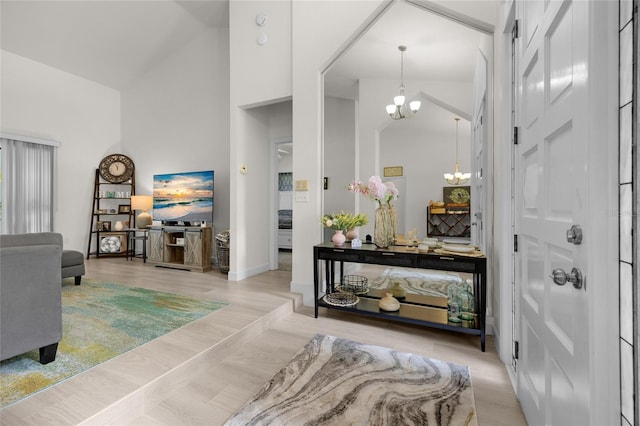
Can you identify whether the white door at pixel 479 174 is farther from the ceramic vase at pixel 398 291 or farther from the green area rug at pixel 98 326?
the green area rug at pixel 98 326

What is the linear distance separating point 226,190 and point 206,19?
9.49 ft

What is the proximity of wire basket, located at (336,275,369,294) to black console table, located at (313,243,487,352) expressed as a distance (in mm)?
76

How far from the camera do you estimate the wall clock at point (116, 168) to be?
19.1 ft

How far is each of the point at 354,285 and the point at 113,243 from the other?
515 centimetres

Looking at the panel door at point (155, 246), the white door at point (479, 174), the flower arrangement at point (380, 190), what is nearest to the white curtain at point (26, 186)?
the panel door at point (155, 246)

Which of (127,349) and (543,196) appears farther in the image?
(127,349)

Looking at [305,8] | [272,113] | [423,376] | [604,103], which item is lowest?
[423,376]

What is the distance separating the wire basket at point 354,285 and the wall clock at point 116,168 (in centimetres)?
521

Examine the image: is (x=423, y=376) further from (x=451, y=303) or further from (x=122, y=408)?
(x=122, y=408)

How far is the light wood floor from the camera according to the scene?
4.91 ft

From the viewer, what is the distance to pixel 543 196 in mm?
1242

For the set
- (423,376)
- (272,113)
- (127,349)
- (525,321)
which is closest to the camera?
(525,321)

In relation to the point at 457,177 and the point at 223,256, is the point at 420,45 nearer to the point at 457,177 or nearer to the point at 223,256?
the point at 457,177

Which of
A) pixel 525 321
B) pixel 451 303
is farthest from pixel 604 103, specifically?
pixel 451 303
